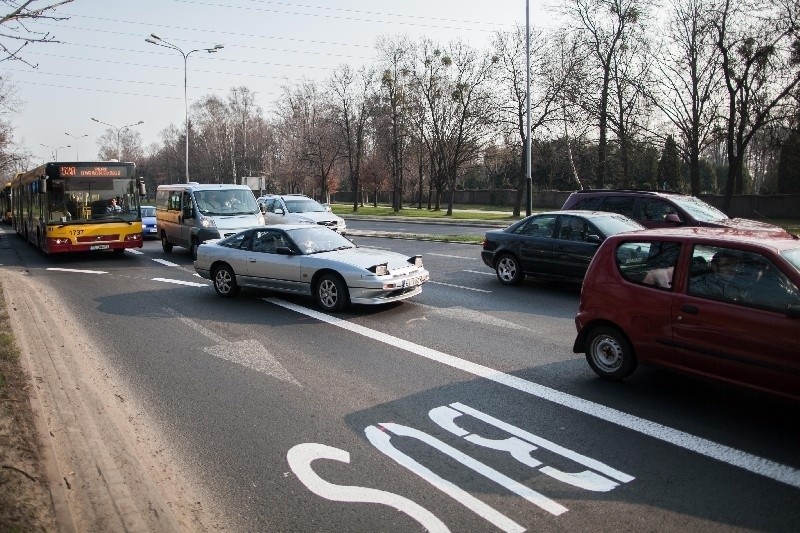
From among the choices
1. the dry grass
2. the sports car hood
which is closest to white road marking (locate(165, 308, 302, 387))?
the dry grass

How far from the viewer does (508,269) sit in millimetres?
13359

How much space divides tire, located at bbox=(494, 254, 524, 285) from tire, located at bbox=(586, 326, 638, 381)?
20.8 feet

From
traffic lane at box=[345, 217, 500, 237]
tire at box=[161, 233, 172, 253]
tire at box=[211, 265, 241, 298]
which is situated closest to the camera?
tire at box=[211, 265, 241, 298]

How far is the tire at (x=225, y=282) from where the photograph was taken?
12164mm

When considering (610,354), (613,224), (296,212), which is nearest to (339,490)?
(610,354)

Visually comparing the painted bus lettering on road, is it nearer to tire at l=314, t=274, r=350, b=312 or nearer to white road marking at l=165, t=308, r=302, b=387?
white road marking at l=165, t=308, r=302, b=387

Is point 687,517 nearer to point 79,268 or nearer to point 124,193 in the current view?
point 79,268

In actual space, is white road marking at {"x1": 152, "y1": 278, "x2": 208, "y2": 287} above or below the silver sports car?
below

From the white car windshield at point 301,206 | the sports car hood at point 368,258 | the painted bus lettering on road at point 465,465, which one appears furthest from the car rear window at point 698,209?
the white car windshield at point 301,206

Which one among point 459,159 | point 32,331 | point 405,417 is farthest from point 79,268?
point 459,159

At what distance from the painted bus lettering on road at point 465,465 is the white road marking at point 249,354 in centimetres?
180

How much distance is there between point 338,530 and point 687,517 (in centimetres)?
217

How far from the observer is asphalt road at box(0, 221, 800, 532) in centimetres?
420

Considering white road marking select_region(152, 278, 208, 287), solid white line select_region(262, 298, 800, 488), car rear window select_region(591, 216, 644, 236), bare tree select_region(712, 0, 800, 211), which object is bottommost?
solid white line select_region(262, 298, 800, 488)
